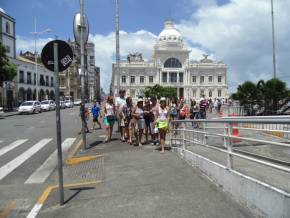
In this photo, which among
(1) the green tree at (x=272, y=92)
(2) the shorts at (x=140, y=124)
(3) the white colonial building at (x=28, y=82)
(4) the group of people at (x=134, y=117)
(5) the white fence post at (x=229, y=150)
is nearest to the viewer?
(5) the white fence post at (x=229, y=150)

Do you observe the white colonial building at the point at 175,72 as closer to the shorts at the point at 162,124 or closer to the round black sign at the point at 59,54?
the shorts at the point at 162,124

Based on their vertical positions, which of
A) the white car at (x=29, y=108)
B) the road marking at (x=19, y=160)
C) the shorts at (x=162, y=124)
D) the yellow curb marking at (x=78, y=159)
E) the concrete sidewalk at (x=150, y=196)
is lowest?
the road marking at (x=19, y=160)

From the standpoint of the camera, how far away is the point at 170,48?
465ft

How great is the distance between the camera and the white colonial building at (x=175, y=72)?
14212 centimetres

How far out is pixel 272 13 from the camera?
37.4 metres

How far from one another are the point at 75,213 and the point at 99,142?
334 inches

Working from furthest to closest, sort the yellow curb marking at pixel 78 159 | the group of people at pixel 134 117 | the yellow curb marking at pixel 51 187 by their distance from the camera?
the group of people at pixel 134 117 → the yellow curb marking at pixel 78 159 → the yellow curb marking at pixel 51 187

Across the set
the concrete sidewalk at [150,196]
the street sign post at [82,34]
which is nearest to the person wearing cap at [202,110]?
the street sign post at [82,34]

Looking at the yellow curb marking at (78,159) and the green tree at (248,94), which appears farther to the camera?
the green tree at (248,94)

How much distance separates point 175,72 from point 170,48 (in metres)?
9.23

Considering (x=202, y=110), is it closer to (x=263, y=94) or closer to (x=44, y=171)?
(x=263, y=94)

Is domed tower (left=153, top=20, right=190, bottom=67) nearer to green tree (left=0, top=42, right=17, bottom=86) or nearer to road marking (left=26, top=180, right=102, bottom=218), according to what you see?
green tree (left=0, top=42, right=17, bottom=86)

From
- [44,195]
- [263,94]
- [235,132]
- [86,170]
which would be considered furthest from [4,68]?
[235,132]

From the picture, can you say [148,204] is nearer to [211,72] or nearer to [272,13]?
[272,13]
